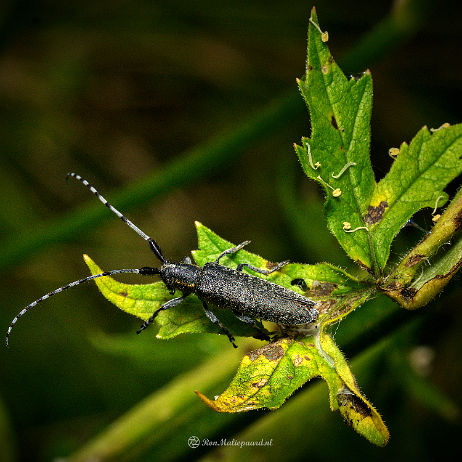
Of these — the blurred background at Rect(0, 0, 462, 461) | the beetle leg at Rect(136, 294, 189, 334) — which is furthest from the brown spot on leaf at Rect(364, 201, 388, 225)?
the blurred background at Rect(0, 0, 462, 461)

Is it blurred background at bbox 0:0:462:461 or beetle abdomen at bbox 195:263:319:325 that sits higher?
blurred background at bbox 0:0:462:461

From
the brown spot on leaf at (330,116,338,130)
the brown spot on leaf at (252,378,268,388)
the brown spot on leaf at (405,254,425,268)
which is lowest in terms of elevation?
the brown spot on leaf at (252,378,268,388)

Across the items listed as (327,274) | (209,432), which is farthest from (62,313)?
(327,274)

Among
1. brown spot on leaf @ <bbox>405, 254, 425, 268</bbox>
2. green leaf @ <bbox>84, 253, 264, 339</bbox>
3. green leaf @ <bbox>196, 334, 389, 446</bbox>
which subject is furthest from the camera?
A: green leaf @ <bbox>84, 253, 264, 339</bbox>

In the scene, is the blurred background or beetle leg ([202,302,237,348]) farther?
the blurred background

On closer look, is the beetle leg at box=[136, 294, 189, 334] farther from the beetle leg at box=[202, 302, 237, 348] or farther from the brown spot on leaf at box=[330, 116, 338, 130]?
the brown spot on leaf at box=[330, 116, 338, 130]

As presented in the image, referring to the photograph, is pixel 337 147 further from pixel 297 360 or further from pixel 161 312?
pixel 161 312

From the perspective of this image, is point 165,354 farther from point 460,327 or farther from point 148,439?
point 460,327
